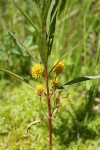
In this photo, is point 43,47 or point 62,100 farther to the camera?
point 62,100

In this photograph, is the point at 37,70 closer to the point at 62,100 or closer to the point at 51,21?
the point at 51,21

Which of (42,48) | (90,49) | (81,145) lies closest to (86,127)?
(81,145)

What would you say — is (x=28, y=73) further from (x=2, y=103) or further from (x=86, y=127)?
(x=86, y=127)

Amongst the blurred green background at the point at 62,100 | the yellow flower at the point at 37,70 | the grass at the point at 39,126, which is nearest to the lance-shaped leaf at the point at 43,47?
the yellow flower at the point at 37,70

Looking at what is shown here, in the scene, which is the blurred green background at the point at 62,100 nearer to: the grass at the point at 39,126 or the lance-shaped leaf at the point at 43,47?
the grass at the point at 39,126

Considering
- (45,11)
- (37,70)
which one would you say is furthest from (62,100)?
(45,11)

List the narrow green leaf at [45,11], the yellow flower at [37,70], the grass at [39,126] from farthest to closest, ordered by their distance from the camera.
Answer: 1. the grass at [39,126]
2. the yellow flower at [37,70]
3. the narrow green leaf at [45,11]

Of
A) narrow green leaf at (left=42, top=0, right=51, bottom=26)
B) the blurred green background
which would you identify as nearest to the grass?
the blurred green background

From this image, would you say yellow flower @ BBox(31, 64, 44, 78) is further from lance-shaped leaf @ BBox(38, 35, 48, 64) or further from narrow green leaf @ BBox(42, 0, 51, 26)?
narrow green leaf @ BBox(42, 0, 51, 26)
